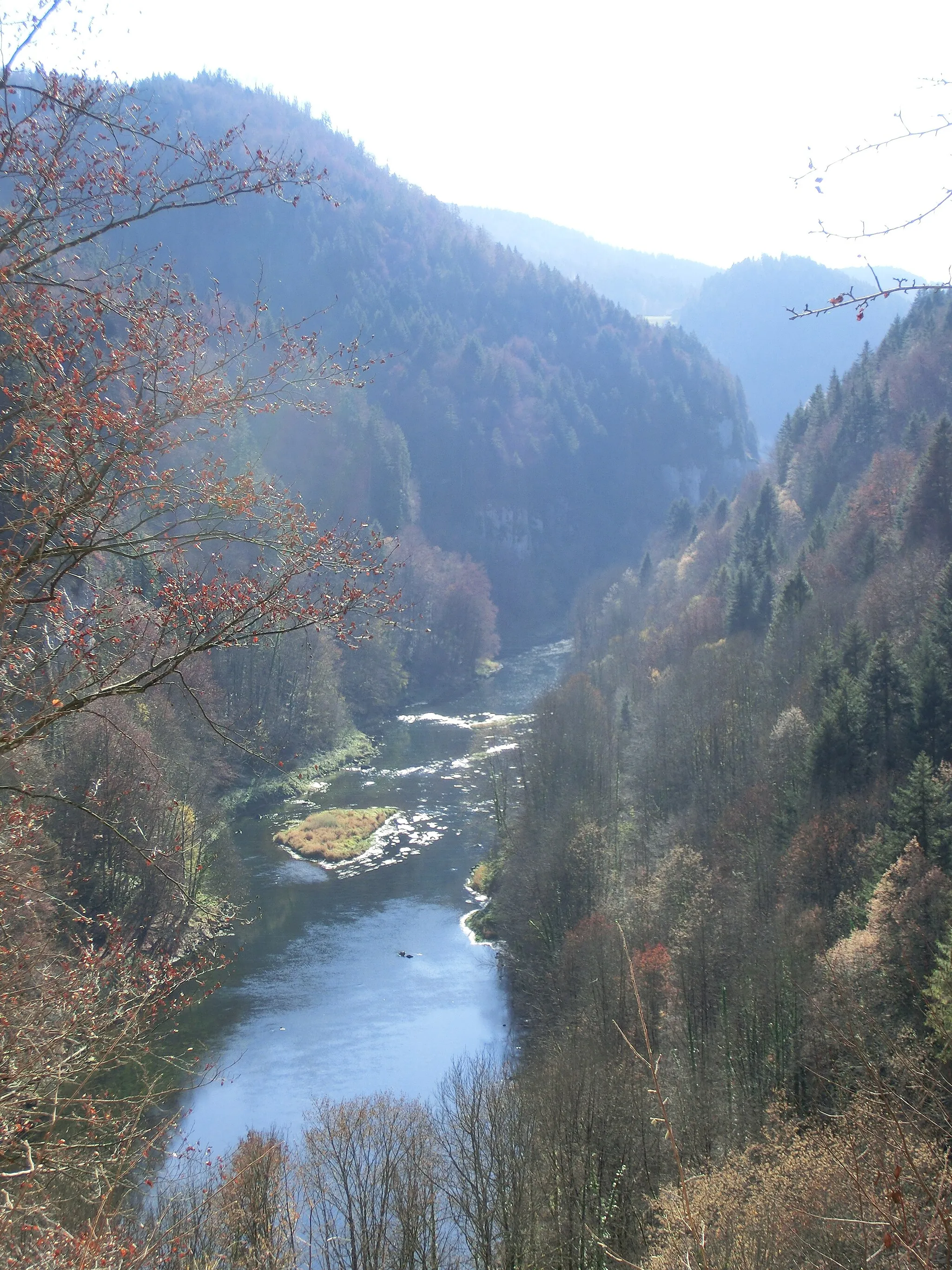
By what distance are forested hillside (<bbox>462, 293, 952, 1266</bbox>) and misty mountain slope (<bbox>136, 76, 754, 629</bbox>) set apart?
60.4 meters

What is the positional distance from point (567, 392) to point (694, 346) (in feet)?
105

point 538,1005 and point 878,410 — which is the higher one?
point 878,410

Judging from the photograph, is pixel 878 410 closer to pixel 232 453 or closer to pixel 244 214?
pixel 232 453

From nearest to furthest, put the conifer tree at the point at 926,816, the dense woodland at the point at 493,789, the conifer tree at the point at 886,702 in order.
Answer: the dense woodland at the point at 493,789, the conifer tree at the point at 926,816, the conifer tree at the point at 886,702

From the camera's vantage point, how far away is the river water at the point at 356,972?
1014 inches

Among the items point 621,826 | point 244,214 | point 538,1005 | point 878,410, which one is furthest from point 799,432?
point 244,214

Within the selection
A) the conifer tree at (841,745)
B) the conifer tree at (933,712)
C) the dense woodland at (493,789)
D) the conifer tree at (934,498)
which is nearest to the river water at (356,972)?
the dense woodland at (493,789)

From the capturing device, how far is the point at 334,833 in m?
42.9

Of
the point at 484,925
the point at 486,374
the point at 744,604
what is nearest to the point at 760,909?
the point at 484,925

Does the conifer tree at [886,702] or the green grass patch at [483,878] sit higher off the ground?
the conifer tree at [886,702]

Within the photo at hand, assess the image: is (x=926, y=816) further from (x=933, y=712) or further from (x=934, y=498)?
(x=934, y=498)

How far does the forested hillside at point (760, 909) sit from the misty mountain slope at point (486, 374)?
60393 mm

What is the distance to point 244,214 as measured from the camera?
13262 cm

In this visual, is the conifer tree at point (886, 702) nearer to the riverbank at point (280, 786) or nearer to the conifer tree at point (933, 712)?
the conifer tree at point (933, 712)
